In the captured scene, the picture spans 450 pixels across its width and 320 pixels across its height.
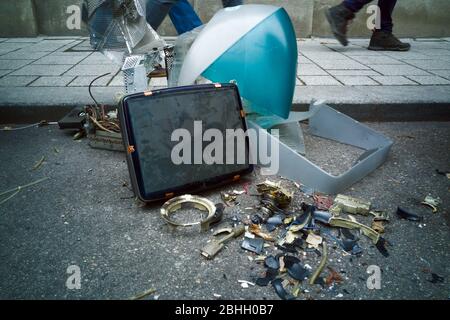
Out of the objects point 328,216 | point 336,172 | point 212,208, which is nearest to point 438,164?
point 336,172

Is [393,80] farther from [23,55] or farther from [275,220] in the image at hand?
[23,55]

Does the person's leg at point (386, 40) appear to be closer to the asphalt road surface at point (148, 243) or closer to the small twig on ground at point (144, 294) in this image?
the asphalt road surface at point (148, 243)

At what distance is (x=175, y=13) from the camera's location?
314cm

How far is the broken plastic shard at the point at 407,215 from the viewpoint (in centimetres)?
167

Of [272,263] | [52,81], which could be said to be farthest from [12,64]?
[272,263]

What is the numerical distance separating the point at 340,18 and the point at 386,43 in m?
1.85

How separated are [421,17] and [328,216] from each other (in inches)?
206

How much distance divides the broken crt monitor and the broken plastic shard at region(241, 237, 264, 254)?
0.42 m

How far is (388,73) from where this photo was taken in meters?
3.53

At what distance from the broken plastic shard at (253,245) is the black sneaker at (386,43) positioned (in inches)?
161

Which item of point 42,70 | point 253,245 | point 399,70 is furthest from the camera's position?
point 399,70

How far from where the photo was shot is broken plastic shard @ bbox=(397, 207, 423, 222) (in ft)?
5.47
